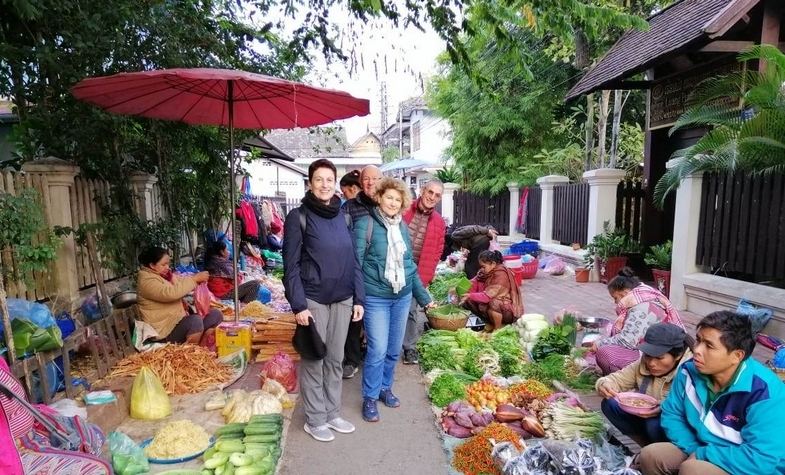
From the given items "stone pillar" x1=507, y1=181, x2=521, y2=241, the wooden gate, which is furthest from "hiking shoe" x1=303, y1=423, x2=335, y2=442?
the wooden gate

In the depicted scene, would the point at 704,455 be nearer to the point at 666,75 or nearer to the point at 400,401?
the point at 400,401

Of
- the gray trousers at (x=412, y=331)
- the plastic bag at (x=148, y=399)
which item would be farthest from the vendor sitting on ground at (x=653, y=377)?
the plastic bag at (x=148, y=399)

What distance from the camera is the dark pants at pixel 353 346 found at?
449cm

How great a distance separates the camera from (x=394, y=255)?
352 centimetres

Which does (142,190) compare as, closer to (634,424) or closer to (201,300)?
(201,300)

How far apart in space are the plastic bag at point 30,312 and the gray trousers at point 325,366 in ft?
6.60

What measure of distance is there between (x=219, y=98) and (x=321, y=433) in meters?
3.24

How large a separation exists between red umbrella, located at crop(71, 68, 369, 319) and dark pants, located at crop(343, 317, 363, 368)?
4.42ft

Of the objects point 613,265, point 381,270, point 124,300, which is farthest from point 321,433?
point 613,265

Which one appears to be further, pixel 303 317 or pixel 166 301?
pixel 166 301

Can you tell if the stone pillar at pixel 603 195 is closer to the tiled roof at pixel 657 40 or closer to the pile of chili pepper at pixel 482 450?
the tiled roof at pixel 657 40

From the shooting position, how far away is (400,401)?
158 inches

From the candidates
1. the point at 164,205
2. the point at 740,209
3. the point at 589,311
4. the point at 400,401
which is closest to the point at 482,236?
the point at 589,311

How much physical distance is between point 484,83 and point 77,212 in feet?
16.0
